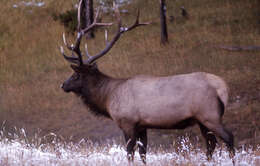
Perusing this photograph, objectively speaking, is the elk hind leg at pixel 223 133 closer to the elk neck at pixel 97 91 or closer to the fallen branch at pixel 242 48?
the elk neck at pixel 97 91

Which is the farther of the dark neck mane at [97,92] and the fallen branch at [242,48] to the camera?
the fallen branch at [242,48]

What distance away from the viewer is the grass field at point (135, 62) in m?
13.8

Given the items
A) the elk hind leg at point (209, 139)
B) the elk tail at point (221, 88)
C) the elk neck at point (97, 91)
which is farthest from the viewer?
the elk neck at point (97, 91)

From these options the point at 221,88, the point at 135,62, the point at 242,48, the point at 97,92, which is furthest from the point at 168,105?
the point at 242,48

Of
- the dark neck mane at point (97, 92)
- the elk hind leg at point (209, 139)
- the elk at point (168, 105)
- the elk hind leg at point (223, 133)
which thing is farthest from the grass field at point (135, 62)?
the elk hind leg at point (223, 133)

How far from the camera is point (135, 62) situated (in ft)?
57.7

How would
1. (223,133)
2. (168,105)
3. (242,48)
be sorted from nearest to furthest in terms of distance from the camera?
1. (223,133)
2. (168,105)
3. (242,48)

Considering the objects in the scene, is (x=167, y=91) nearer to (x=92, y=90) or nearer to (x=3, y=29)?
(x=92, y=90)

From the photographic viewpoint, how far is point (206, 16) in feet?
75.9

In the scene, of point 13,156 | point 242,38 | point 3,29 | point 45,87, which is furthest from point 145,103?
point 3,29

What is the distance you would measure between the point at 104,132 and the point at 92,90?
196 inches

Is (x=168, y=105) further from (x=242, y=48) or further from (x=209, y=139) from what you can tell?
(x=242, y=48)

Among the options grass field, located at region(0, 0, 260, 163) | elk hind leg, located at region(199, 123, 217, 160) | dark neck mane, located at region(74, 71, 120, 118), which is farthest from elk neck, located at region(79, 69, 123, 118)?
grass field, located at region(0, 0, 260, 163)

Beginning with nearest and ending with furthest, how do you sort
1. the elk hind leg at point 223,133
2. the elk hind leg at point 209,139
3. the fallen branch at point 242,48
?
the elk hind leg at point 223,133, the elk hind leg at point 209,139, the fallen branch at point 242,48
